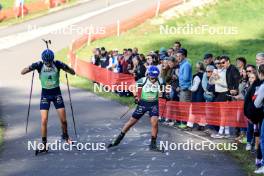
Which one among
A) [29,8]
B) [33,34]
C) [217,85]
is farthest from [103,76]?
[29,8]

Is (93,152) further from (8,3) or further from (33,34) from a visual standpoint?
(8,3)

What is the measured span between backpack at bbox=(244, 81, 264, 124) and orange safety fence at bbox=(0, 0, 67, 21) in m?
33.7

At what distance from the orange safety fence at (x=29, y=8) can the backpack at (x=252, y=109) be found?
111ft

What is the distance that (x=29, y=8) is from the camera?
47031mm

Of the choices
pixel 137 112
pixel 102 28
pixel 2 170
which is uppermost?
pixel 102 28

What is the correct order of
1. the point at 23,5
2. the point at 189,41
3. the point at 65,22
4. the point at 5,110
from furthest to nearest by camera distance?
the point at 23,5 < the point at 65,22 < the point at 189,41 < the point at 5,110

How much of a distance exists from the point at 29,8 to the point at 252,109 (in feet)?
118

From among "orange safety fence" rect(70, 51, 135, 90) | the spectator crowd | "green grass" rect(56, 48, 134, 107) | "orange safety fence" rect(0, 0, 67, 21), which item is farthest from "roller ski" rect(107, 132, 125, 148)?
"orange safety fence" rect(0, 0, 67, 21)

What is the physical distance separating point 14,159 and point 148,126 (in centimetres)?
474

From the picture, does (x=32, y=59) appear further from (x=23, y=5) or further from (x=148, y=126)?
(x=148, y=126)

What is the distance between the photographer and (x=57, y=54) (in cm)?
3409

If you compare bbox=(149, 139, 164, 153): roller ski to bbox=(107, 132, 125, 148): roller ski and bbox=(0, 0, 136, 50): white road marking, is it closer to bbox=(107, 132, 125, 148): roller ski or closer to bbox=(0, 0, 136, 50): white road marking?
bbox=(107, 132, 125, 148): roller ski

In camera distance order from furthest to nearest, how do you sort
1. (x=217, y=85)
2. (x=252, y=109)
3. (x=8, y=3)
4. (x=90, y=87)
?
(x=8, y=3)
(x=90, y=87)
(x=217, y=85)
(x=252, y=109)

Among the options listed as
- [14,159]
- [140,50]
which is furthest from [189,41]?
[14,159]
